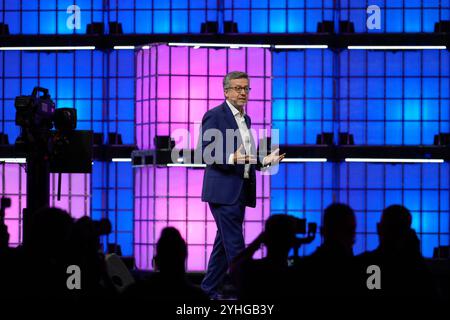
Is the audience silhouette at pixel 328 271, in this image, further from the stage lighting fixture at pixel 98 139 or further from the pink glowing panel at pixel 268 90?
the stage lighting fixture at pixel 98 139

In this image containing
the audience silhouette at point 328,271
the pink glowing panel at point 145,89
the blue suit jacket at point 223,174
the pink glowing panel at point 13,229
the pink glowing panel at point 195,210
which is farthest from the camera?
the pink glowing panel at point 13,229

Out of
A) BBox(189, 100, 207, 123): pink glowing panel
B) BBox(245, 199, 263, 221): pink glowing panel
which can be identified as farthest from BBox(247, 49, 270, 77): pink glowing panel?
BBox(245, 199, 263, 221): pink glowing panel

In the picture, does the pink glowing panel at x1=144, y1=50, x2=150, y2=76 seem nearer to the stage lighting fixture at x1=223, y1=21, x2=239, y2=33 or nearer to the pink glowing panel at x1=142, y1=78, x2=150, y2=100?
the pink glowing panel at x1=142, y1=78, x2=150, y2=100

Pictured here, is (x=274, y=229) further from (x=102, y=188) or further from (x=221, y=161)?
(x=102, y=188)

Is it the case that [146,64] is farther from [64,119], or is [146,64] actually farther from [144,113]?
[64,119]

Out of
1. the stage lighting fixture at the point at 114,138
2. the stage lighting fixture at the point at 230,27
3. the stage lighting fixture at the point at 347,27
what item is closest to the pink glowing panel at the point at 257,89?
the stage lighting fixture at the point at 230,27

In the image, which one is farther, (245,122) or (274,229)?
(245,122)

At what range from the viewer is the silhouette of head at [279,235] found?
7.07m

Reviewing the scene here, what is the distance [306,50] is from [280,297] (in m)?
7.81

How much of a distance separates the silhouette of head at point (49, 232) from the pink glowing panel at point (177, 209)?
6.09 m

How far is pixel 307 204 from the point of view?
1412 centimetres

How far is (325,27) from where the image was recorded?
1433cm

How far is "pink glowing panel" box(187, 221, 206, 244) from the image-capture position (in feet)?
44.7

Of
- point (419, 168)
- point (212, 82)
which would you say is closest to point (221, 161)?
point (212, 82)
